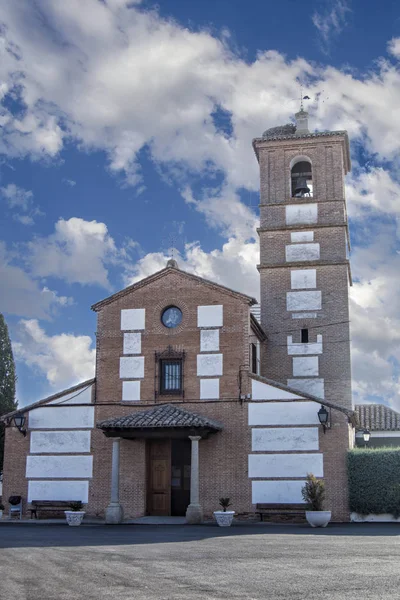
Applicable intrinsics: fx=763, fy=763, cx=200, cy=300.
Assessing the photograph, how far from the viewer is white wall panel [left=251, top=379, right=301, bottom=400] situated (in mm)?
24547

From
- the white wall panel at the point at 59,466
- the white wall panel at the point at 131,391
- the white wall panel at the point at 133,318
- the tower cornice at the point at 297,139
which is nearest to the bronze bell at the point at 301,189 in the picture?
the tower cornice at the point at 297,139

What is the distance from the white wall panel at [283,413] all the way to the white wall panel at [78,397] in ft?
18.5

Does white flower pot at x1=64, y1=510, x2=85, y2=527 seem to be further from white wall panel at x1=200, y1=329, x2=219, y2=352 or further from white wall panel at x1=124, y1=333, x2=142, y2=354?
white wall panel at x1=200, y1=329, x2=219, y2=352

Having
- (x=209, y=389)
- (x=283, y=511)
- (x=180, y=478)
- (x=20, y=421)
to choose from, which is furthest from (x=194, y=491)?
(x=20, y=421)

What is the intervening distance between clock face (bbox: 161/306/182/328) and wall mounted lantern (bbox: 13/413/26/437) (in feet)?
19.1

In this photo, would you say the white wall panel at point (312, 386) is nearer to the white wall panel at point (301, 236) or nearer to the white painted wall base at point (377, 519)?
the white wall panel at point (301, 236)

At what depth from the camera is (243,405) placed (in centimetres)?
2492

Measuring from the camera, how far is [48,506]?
25.5m

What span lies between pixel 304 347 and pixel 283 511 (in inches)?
285

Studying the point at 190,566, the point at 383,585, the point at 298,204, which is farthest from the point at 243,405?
the point at 383,585

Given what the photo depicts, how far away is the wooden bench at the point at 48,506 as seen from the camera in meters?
25.4

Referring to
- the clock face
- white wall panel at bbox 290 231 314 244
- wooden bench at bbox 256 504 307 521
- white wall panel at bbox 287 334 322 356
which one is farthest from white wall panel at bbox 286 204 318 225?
wooden bench at bbox 256 504 307 521

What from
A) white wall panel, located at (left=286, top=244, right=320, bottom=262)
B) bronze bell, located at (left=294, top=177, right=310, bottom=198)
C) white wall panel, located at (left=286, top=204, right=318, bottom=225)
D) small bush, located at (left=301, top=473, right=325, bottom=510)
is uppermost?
bronze bell, located at (left=294, top=177, right=310, bottom=198)

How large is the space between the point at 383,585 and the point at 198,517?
13.7m
